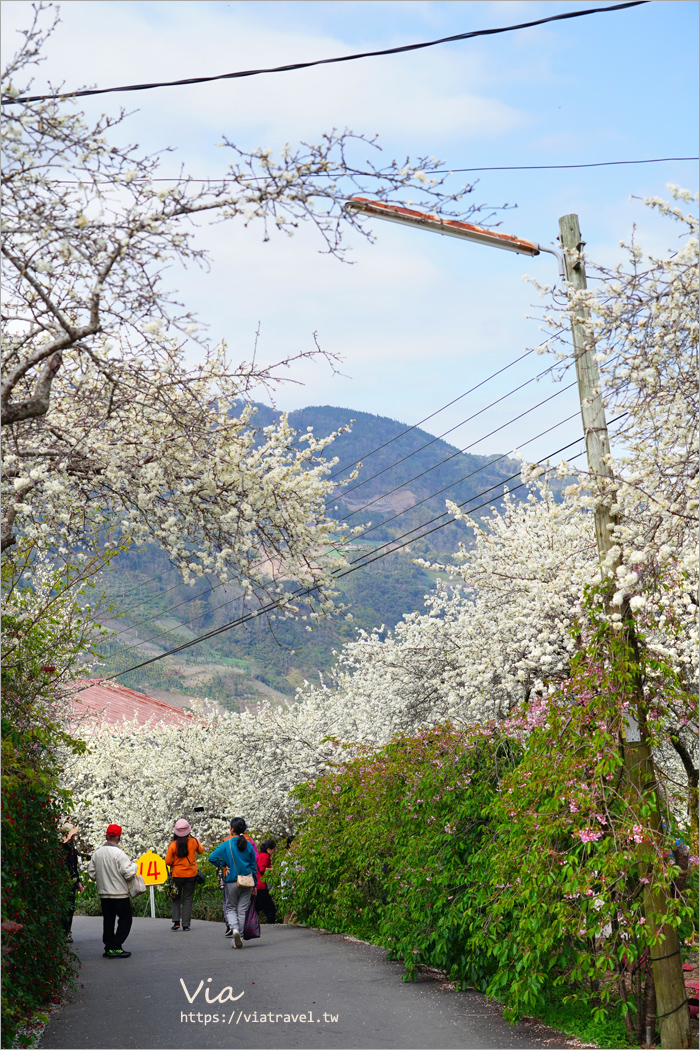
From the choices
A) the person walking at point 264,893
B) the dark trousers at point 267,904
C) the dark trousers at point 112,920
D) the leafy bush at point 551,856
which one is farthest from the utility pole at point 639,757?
the dark trousers at point 267,904

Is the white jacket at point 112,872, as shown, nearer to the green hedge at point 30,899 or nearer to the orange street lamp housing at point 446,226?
the green hedge at point 30,899

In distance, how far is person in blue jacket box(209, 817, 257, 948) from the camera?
10.5 metres

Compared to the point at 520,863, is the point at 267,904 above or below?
below

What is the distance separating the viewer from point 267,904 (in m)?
12.9

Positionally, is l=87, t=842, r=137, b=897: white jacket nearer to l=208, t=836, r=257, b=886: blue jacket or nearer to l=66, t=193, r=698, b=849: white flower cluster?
l=208, t=836, r=257, b=886: blue jacket

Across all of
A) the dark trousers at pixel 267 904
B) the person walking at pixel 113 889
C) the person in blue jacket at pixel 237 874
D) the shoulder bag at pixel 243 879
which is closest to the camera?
the person walking at pixel 113 889

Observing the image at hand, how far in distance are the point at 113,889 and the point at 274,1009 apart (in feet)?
11.1

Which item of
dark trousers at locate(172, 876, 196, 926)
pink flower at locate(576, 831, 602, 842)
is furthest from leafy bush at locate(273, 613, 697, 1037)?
dark trousers at locate(172, 876, 196, 926)

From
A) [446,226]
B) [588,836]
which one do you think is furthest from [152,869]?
[446,226]

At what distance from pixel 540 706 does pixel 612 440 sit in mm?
2238

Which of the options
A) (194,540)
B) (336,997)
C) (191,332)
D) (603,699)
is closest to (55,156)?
(191,332)

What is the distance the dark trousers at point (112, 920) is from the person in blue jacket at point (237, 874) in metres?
1.06

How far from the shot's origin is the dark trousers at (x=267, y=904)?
41.9ft

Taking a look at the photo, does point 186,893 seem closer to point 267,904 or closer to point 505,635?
point 267,904
